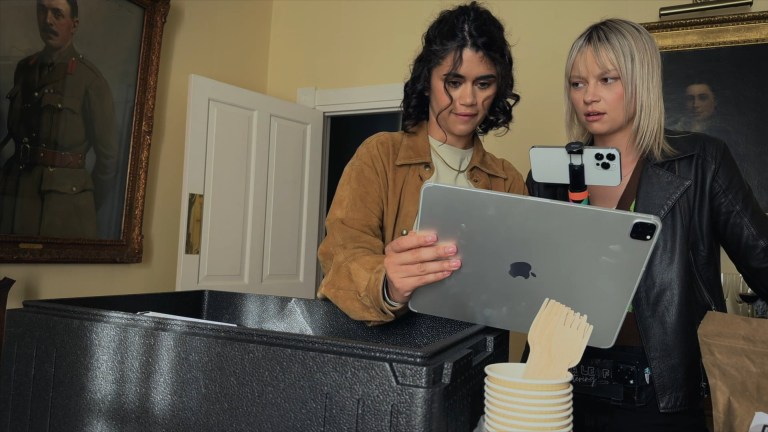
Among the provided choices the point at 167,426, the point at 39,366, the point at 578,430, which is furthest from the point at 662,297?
the point at 39,366

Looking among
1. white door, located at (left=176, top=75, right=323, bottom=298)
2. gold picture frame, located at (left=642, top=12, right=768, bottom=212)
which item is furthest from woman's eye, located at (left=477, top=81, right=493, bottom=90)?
white door, located at (left=176, top=75, right=323, bottom=298)

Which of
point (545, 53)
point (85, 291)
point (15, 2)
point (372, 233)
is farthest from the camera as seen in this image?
point (545, 53)

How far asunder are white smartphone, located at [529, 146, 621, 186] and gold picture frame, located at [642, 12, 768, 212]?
1865 millimetres

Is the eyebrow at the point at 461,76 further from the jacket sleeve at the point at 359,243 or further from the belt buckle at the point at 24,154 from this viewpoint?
the belt buckle at the point at 24,154

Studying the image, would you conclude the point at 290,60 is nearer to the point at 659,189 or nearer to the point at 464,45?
the point at 464,45

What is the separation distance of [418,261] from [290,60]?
3210 mm

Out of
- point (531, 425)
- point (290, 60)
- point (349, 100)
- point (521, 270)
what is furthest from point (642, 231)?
point (290, 60)

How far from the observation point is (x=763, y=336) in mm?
786

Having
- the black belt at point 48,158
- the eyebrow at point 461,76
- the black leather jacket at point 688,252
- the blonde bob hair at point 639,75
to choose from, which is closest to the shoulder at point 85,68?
the black belt at point 48,158

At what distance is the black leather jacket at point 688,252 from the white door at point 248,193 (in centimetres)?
222

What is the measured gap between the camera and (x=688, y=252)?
3.76ft

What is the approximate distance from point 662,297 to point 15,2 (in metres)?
2.29

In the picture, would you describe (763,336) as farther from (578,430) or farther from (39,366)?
(39,366)

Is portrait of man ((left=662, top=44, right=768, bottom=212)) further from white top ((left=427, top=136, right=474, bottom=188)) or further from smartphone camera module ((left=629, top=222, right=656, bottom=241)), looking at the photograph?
smartphone camera module ((left=629, top=222, right=656, bottom=241))
